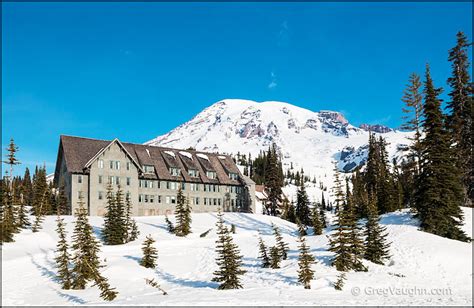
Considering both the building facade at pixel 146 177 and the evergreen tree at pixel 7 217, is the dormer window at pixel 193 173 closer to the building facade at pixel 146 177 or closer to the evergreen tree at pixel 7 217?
the building facade at pixel 146 177

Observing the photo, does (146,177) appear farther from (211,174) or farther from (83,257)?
(83,257)

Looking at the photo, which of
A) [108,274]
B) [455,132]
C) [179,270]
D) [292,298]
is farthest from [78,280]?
[455,132]

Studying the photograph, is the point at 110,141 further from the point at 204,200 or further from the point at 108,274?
the point at 108,274

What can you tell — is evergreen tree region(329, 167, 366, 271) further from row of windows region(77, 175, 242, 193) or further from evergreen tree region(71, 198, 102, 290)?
row of windows region(77, 175, 242, 193)

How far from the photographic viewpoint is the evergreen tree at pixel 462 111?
44500 millimetres

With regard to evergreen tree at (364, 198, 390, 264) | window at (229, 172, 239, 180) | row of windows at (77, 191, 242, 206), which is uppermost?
window at (229, 172, 239, 180)

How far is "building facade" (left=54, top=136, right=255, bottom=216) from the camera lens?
190ft

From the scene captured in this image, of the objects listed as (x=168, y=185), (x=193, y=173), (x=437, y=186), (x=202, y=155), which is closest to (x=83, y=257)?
(x=437, y=186)

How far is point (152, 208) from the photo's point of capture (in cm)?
6494

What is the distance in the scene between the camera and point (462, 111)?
45062mm

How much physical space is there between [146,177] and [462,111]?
1768 inches

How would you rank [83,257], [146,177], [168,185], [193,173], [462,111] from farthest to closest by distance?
[193,173]
[168,185]
[146,177]
[462,111]
[83,257]

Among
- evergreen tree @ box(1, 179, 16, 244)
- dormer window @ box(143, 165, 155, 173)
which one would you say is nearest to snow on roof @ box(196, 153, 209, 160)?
dormer window @ box(143, 165, 155, 173)

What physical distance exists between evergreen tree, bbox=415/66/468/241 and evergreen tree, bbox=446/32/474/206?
30.6 feet
